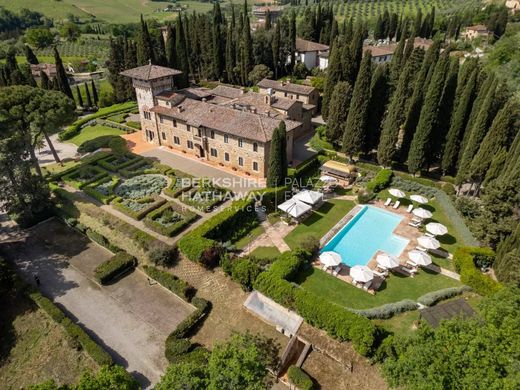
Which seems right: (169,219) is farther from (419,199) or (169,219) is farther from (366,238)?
(419,199)

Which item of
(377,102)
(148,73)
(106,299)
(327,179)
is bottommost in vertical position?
(106,299)

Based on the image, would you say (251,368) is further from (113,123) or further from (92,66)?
(92,66)

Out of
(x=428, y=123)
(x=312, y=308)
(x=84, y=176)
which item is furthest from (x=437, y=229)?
(x=84, y=176)

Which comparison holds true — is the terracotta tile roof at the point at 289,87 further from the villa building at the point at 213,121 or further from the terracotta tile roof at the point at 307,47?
the terracotta tile roof at the point at 307,47

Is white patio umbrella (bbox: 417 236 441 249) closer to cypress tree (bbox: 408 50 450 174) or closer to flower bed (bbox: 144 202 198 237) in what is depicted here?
cypress tree (bbox: 408 50 450 174)

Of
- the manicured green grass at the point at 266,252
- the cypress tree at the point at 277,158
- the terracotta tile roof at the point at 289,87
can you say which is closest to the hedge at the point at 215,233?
the manicured green grass at the point at 266,252

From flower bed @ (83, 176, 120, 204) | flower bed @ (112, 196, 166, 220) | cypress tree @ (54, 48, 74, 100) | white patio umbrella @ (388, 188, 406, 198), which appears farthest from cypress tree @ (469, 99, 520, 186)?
cypress tree @ (54, 48, 74, 100)
